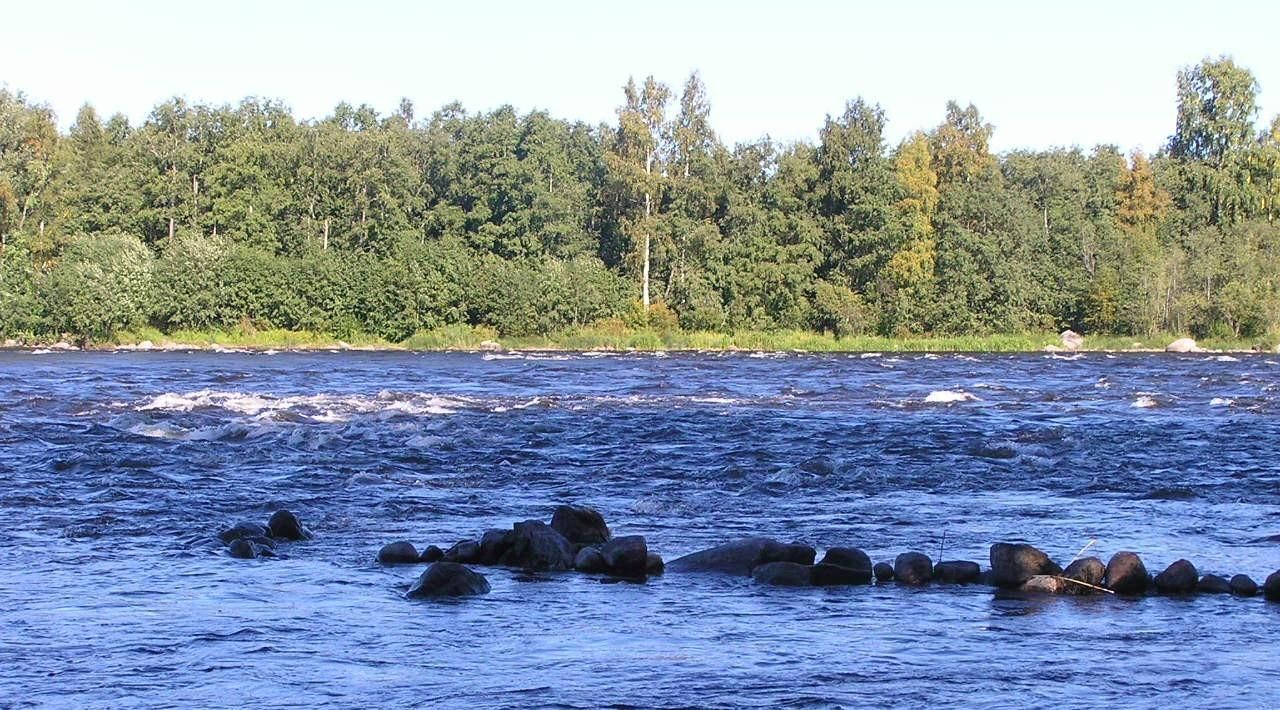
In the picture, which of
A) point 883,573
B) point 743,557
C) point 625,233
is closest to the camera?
point 883,573

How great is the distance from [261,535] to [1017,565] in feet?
28.4

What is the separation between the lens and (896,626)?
12.2m

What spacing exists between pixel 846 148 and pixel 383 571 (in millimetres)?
76354

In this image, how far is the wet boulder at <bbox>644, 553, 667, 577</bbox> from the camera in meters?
14.5

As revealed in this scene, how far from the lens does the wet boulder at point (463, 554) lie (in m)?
15.1

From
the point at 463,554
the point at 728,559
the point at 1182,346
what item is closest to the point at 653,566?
the point at 728,559

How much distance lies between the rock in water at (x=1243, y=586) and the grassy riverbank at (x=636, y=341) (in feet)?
206

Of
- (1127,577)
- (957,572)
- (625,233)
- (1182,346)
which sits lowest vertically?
(957,572)

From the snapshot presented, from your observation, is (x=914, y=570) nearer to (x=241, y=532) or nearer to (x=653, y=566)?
(x=653, y=566)

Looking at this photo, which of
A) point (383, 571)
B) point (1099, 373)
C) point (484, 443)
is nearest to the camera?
point (383, 571)

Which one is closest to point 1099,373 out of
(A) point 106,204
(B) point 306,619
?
(B) point 306,619

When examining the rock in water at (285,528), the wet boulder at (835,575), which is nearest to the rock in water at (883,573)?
the wet boulder at (835,575)

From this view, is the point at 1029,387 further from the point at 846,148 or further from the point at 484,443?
the point at 846,148

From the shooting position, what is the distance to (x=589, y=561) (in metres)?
14.7
